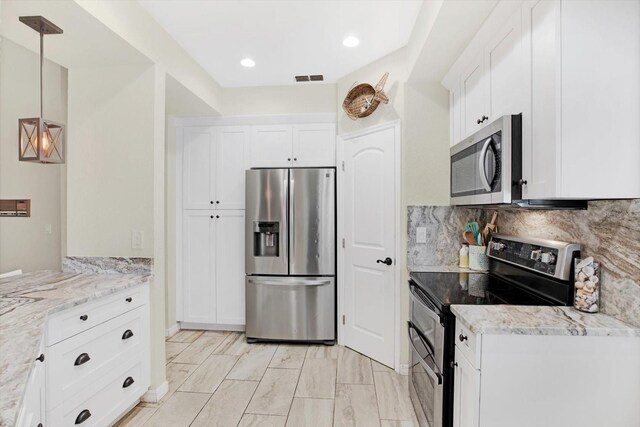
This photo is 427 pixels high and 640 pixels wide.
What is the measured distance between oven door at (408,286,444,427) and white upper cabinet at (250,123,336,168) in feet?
5.73

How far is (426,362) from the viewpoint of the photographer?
1878 mm

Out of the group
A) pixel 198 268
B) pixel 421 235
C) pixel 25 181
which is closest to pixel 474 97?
pixel 421 235

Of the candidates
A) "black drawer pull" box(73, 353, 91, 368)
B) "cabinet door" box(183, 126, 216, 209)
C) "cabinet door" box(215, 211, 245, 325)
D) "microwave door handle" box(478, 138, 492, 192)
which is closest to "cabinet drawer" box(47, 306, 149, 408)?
"black drawer pull" box(73, 353, 91, 368)

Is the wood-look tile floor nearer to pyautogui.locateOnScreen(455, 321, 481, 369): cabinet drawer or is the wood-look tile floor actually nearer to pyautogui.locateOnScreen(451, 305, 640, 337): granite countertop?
pyautogui.locateOnScreen(455, 321, 481, 369): cabinet drawer

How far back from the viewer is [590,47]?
4.15 feet

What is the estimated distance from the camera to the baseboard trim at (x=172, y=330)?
3562mm

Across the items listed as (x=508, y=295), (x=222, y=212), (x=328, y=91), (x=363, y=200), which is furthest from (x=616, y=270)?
(x=222, y=212)

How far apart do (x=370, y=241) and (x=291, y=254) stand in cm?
80

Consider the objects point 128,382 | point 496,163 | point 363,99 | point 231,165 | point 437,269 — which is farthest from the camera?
point 231,165

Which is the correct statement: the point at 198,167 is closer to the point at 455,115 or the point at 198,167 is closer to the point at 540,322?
the point at 455,115

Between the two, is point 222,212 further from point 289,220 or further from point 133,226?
point 133,226

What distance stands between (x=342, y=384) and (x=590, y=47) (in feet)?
8.15

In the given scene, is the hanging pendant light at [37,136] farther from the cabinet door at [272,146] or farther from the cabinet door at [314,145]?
the cabinet door at [314,145]

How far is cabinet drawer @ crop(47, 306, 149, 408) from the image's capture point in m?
1.63
